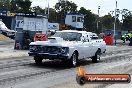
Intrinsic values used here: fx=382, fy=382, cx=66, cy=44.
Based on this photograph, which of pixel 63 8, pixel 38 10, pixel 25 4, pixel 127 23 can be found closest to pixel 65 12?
pixel 63 8

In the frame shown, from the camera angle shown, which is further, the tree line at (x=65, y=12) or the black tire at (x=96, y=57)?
the tree line at (x=65, y=12)

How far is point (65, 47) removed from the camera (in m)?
16.2

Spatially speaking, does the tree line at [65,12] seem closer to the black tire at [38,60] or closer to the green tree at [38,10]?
the green tree at [38,10]

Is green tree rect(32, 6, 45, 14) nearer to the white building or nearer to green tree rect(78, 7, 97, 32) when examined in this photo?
green tree rect(78, 7, 97, 32)

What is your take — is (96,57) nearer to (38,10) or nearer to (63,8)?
(63,8)

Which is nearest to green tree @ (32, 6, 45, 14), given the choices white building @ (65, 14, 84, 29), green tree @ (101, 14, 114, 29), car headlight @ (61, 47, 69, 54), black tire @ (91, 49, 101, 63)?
green tree @ (101, 14, 114, 29)

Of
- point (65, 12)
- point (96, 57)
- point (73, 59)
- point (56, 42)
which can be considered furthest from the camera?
point (65, 12)

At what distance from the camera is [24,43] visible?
27.5m

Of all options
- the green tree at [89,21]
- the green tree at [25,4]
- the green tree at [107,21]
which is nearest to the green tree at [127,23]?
the green tree at [107,21]

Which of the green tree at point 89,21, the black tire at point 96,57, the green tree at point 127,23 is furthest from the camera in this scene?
the green tree at point 127,23

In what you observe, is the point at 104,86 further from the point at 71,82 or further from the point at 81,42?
the point at 81,42

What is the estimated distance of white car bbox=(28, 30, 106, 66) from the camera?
53.2 feet

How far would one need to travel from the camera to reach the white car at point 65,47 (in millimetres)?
16219

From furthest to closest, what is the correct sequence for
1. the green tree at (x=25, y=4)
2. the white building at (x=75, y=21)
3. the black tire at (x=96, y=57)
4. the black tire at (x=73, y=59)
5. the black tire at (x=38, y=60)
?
the green tree at (x=25, y=4), the white building at (x=75, y=21), the black tire at (x=96, y=57), the black tire at (x=38, y=60), the black tire at (x=73, y=59)
